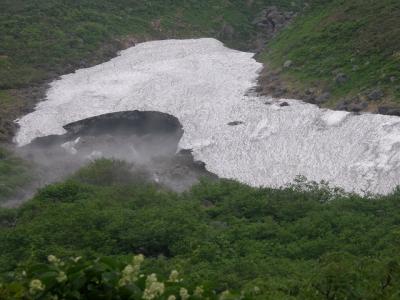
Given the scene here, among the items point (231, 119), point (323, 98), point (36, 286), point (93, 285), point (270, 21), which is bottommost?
point (270, 21)

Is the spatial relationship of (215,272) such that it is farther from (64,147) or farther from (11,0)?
(11,0)

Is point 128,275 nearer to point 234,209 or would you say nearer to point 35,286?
point 35,286

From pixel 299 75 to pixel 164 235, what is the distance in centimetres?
1559

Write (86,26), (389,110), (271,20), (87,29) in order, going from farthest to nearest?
(271,20)
(86,26)
(87,29)
(389,110)

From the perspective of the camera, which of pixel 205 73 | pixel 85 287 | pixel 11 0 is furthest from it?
pixel 11 0

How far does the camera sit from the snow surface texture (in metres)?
21.9

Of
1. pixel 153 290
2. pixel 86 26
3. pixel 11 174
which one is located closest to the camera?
pixel 153 290

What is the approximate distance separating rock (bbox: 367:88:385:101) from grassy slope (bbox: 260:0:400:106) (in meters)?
0.27

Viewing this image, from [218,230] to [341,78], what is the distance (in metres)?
12.9

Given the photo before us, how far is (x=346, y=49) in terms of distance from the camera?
29438 mm

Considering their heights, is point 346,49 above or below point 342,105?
above

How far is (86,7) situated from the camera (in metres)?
44.1

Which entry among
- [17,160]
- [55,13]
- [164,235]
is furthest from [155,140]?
[55,13]

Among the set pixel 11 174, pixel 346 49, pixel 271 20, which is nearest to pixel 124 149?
pixel 11 174
